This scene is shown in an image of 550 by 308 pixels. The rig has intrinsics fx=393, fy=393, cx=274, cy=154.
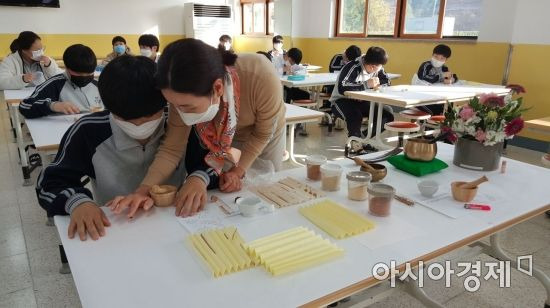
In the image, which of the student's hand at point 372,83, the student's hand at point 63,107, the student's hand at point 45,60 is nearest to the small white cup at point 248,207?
the student's hand at point 63,107

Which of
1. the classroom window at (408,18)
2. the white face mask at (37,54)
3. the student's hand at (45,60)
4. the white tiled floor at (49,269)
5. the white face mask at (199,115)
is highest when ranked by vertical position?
the classroom window at (408,18)

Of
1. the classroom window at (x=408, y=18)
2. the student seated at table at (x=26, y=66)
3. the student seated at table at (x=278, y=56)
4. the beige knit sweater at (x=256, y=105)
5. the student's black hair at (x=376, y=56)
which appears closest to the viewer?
the beige knit sweater at (x=256, y=105)

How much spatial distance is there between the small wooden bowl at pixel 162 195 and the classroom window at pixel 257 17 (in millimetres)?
8472

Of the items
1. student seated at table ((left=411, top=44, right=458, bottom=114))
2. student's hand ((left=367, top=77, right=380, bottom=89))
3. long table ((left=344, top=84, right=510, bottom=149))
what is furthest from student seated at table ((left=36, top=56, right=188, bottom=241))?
student seated at table ((left=411, top=44, right=458, bottom=114))

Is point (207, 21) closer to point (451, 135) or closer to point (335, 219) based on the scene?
point (451, 135)

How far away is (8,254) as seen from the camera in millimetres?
2342

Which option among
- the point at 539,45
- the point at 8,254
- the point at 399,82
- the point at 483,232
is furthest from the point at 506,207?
the point at 399,82

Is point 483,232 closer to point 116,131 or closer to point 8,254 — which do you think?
point 116,131

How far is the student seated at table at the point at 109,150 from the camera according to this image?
46.5 inches

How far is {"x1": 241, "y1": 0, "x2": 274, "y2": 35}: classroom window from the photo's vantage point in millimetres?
9242

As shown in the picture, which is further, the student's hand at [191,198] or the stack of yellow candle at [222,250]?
the student's hand at [191,198]

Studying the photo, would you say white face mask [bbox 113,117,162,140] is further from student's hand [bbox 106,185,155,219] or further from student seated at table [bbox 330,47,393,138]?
student seated at table [bbox 330,47,393,138]

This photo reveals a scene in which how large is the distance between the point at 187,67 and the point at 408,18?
6.02 meters

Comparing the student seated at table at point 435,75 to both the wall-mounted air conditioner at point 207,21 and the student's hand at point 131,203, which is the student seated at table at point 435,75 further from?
the wall-mounted air conditioner at point 207,21
